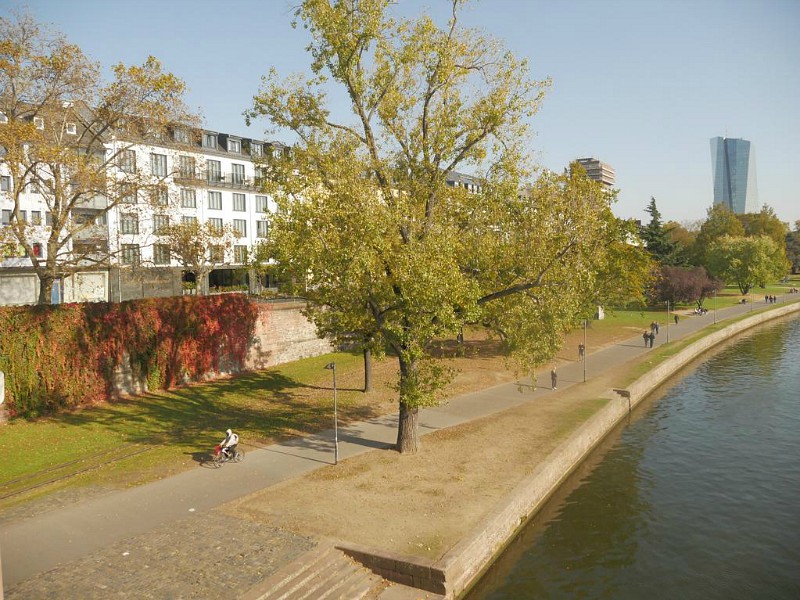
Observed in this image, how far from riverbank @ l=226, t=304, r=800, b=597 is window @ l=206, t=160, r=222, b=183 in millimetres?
Result: 39406

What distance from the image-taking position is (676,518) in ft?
61.7

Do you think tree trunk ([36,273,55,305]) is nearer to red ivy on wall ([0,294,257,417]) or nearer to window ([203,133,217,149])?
red ivy on wall ([0,294,257,417])

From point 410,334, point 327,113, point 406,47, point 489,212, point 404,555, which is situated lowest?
point 404,555

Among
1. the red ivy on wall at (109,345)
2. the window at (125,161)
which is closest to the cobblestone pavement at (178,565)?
the red ivy on wall at (109,345)

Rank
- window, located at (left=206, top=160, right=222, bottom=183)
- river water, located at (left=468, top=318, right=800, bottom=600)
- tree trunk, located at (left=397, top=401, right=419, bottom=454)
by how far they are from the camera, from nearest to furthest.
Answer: river water, located at (left=468, top=318, right=800, bottom=600)
tree trunk, located at (left=397, top=401, right=419, bottom=454)
window, located at (left=206, top=160, right=222, bottom=183)

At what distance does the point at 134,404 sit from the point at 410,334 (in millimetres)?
15517

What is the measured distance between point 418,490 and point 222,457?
6.78 m

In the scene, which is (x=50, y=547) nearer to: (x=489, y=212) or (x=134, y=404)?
(x=134, y=404)

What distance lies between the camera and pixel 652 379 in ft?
120

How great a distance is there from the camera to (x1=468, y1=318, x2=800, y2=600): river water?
49.5 ft

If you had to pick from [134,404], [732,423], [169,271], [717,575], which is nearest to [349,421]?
[134,404]

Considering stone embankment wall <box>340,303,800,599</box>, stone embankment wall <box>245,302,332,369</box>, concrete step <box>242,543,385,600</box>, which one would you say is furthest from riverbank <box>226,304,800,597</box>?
stone embankment wall <box>245,302,332,369</box>

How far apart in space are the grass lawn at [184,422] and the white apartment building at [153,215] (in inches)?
247

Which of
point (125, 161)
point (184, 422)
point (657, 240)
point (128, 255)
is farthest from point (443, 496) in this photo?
point (657, 240)
